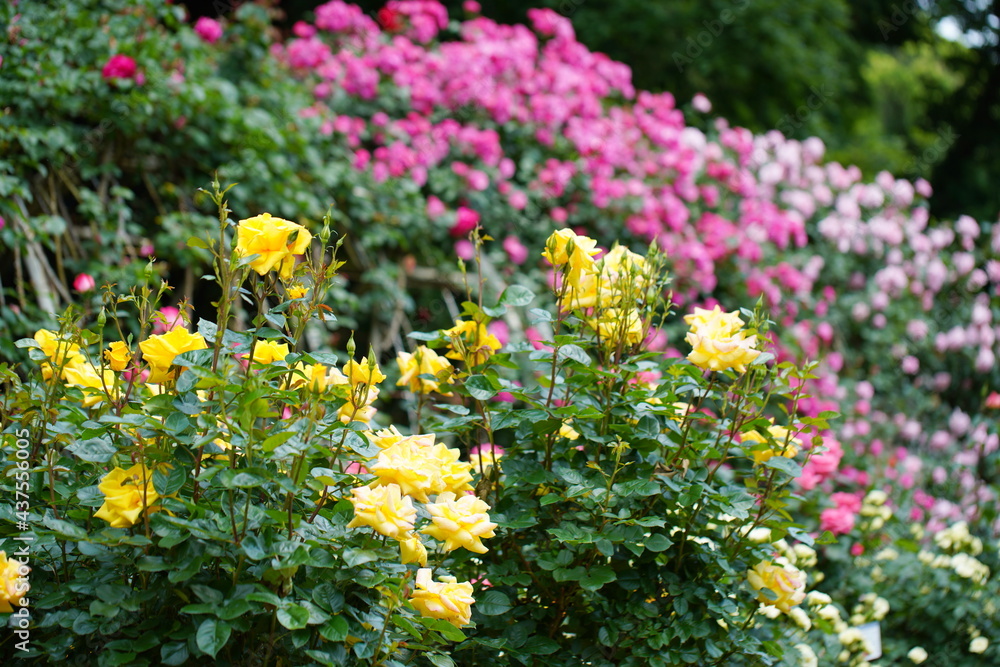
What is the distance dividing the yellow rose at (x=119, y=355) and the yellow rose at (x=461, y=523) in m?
0.49

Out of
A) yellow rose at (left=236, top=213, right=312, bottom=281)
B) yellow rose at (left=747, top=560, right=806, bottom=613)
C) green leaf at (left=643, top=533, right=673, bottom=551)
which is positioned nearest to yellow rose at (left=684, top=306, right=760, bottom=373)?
green leaf at (left=643, top=533, right=673, bottom=551)

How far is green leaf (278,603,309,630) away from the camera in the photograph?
3.14 ft

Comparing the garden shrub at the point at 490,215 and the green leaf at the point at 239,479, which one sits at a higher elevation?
the green leaf at the point at 239,479

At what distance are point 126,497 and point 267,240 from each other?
1.22ft

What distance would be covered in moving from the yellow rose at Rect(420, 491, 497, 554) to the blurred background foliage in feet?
18.9

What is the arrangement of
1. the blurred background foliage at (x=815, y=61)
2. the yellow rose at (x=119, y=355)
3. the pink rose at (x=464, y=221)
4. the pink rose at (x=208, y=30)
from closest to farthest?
the yellow rose at (x=119, y=355)
the pink rose at (x=208, y=30)
the pink rose at (x=464, y=221)
the blurred background foliage at (x=815, y=61)

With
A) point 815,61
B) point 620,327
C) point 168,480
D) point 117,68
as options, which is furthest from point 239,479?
point 815,61

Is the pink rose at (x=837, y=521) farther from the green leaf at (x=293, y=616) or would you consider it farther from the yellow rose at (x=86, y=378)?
the yellow rose at (x=86, y=378)

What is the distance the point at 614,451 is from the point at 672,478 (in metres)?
0.11

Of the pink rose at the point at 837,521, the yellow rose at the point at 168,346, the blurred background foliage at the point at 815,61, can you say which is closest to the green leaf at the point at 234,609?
the yellow rose at the point at 168,346

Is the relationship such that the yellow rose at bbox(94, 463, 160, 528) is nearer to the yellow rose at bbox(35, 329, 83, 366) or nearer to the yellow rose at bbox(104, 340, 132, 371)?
the yellow rose at bbox(104, 340, 132, 371)

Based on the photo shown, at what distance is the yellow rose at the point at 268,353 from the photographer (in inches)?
48.6

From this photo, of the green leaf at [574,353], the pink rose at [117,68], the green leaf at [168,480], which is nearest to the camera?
the green leaf at [168,480]

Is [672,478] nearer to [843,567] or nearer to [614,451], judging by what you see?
[614,451]
